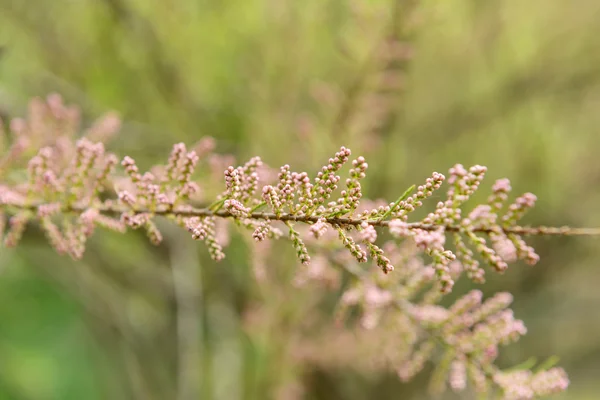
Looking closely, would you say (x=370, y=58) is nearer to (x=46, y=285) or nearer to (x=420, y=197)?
(x=420, y=197)

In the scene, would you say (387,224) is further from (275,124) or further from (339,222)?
(275,124)

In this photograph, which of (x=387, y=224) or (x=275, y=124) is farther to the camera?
(x=275, y=124)

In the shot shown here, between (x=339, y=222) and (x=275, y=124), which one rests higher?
(x=275, y=124)

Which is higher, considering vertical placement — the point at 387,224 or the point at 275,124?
the point at 275,124

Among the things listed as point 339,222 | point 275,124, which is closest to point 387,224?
point 339,222
